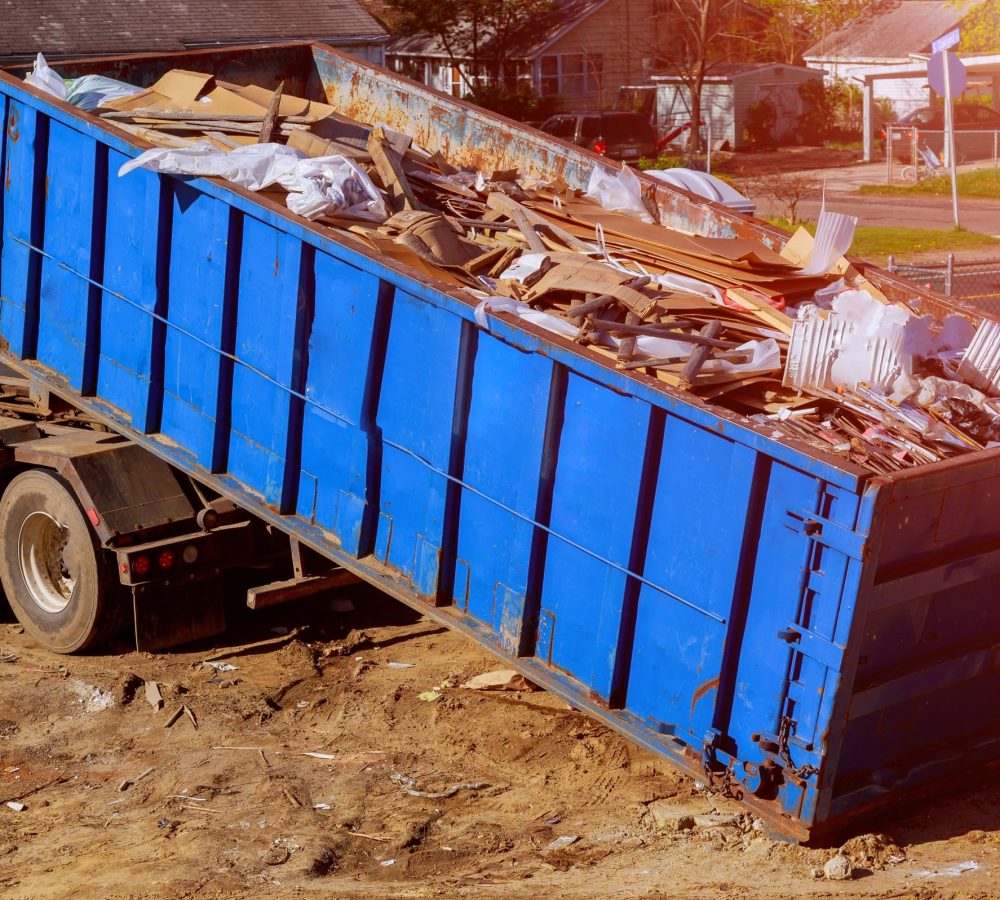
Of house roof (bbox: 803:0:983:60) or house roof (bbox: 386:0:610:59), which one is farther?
house roof (bbox: 803:0:983:60)

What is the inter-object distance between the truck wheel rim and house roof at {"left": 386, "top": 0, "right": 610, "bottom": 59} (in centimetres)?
3433

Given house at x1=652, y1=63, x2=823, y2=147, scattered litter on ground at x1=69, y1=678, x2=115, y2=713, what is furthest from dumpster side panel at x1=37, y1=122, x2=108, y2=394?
house at x1=652, y1=63, x2=823, y2=147

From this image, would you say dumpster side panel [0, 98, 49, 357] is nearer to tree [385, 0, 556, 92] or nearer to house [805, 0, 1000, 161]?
tree [385, 0, 556, 92]

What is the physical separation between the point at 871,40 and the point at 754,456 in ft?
177

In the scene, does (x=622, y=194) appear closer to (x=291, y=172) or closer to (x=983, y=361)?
(x=291, y=172)

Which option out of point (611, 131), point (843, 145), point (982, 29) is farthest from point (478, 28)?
point (982, 29)

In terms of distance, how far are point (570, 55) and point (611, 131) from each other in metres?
9.88

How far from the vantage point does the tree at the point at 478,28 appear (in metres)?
37.1

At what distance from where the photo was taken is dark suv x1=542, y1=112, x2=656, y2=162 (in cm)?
3206

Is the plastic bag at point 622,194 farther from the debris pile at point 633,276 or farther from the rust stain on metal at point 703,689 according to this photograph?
the rust stain on metal at point 703,689

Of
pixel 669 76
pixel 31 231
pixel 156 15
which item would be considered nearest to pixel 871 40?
pixel 669 76

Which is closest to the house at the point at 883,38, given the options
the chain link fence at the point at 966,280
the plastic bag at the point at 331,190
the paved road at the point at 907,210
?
the paved road at the point at 907,210

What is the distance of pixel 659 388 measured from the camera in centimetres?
490

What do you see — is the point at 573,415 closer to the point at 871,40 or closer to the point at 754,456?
the point at 754,456
